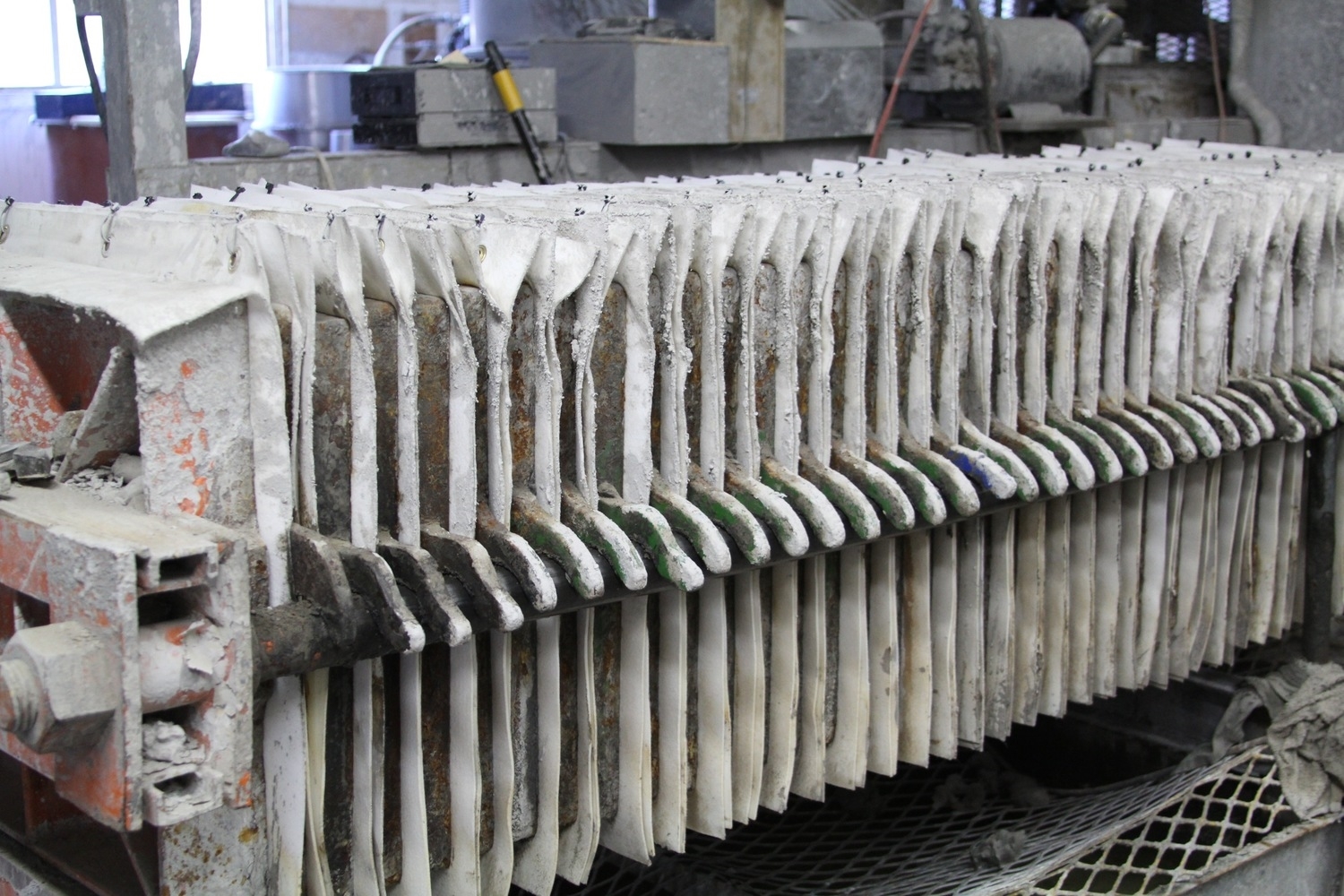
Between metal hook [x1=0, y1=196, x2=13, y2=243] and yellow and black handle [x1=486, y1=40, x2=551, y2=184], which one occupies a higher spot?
yellow and black handle [x1=486, y1=40, x2=551, y2=184]

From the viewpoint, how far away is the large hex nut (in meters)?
1.20

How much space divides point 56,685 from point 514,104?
12.4 ft

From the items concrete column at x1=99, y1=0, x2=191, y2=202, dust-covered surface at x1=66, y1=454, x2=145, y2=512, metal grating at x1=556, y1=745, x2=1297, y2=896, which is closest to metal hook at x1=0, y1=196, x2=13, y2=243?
dust-covered surface at x1=66, y1=454, x2=145, y2=512

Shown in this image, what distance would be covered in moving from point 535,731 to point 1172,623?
1366 mm

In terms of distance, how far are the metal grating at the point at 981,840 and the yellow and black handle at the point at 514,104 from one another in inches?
102

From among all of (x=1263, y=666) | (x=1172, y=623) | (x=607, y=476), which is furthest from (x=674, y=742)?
(x=1263, y=666)

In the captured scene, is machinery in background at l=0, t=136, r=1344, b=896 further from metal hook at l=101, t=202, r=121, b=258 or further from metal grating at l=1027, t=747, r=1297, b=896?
metal grating at l=1027, t=747, r=1297, b=896

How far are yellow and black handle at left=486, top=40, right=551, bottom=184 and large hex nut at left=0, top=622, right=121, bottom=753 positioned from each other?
3643 millimetres

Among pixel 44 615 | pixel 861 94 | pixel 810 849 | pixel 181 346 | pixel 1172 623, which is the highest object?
pixel 861 94

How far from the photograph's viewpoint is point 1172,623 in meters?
2.64

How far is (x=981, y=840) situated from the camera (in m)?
2.46

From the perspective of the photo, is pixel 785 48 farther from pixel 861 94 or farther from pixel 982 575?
pixel 982 575

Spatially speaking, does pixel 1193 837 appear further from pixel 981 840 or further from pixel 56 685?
pixel 56 685

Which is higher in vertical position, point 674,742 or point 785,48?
point 785,48
